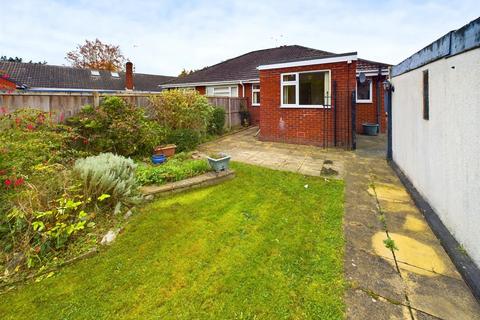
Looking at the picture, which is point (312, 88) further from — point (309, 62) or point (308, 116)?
point (308, 116)

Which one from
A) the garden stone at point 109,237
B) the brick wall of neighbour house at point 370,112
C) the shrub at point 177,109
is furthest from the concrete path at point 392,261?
the brick wall of neighbour house at point 370,112

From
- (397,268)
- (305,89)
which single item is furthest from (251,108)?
(397,268)

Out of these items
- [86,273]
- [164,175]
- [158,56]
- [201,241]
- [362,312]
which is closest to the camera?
[362,312]

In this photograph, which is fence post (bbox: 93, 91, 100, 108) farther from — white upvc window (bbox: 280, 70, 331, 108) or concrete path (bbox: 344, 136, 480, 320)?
concrete path (bbox: 344, 136, 480, 320)

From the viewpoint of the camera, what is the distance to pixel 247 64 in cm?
1703

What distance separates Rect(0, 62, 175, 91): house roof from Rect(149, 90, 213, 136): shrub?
17690mm

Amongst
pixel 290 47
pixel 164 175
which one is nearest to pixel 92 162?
pixel 164 175

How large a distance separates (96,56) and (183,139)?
32.8 meters

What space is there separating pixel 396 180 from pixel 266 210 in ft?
11.2

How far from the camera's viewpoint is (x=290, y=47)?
687 inches

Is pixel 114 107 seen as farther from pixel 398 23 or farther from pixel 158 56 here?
pixel 158 56

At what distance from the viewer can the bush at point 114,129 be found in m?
6.24

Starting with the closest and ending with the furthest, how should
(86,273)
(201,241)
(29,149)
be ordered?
(86,273) → (201,241) → (29,149)

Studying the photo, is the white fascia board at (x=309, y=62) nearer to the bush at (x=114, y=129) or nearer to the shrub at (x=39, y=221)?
the bush at (x=114, y=129)
